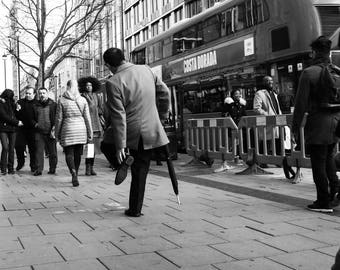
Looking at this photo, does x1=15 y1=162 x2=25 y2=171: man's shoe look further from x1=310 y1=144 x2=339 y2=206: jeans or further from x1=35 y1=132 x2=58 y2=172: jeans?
x1=310 y1=144 x2=339 y2=206: jeans

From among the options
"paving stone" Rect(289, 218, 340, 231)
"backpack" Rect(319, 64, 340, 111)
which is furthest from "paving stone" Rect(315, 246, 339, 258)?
"backpack" Rect(319, 64, 340, 111)

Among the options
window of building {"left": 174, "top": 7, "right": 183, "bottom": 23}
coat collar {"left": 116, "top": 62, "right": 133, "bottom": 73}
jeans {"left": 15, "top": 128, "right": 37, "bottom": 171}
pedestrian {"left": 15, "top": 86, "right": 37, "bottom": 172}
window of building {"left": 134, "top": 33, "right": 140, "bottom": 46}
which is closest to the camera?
coat collar {"left": 116, "top": 62, "right": 133, "bottom": 73}

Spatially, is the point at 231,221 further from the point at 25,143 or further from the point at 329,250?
the point at 25,143

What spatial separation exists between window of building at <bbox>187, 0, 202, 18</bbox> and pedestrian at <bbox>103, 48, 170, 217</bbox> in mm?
34005

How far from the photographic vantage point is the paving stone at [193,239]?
393 cm

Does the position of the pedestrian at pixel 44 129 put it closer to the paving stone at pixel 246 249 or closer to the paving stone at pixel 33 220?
the paving stone at pixel 33 220

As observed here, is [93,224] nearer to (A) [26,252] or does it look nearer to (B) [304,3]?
(A) [26,252]

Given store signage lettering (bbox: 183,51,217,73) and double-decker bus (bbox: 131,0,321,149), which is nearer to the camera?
double-decker bus (bbox: 131,0,321,149)

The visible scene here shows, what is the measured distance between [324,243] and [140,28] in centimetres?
4881

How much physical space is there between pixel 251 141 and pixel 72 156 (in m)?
3.14

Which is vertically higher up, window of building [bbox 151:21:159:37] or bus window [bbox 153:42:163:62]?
window of building [bbox 151:21:159:37]

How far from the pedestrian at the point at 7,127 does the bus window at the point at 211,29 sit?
6179mm

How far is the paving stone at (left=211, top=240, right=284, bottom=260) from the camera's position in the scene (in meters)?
3.58

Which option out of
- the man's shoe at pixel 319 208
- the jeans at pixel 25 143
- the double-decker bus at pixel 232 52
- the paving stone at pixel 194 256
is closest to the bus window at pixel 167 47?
the double-decker bus at pixel 232 52
